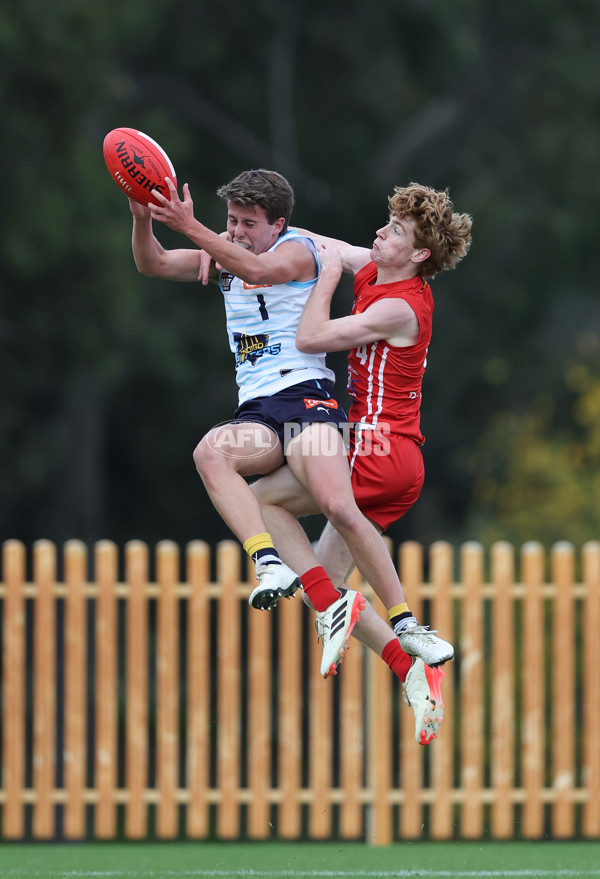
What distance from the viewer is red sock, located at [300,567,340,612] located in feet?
19.2

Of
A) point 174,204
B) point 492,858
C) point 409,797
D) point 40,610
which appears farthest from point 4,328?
point 174,204

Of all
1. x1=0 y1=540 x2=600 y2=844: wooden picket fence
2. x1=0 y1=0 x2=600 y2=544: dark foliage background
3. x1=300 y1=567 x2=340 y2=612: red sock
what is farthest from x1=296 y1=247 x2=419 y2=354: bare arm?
x1=0 y1=0 x2=600 y2=544: dark foliage background

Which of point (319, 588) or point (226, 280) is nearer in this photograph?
point (319, 588)

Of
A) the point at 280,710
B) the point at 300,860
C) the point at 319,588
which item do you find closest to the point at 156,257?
the point at 319,588

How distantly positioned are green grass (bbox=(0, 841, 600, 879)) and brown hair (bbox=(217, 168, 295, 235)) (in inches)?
121

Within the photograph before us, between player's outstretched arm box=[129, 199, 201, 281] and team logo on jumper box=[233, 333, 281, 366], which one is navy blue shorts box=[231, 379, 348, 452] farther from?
player's outstretched arm box=[129, 199, 201, 281]

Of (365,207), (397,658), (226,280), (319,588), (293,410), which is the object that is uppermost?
(365,207)

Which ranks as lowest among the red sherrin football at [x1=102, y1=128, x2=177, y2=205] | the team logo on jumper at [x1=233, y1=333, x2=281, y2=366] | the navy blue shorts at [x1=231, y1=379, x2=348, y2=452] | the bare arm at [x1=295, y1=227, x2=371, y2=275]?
the navy blue shorts at [x1=231, y1=379, x2=348, y2=452]

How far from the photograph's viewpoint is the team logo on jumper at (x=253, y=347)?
5980mm

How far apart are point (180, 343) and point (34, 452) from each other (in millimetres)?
→ 2526

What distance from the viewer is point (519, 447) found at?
17734 millimetres

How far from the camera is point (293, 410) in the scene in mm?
5891

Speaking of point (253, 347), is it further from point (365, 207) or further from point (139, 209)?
point (365, 207)

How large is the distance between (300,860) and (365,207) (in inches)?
542
